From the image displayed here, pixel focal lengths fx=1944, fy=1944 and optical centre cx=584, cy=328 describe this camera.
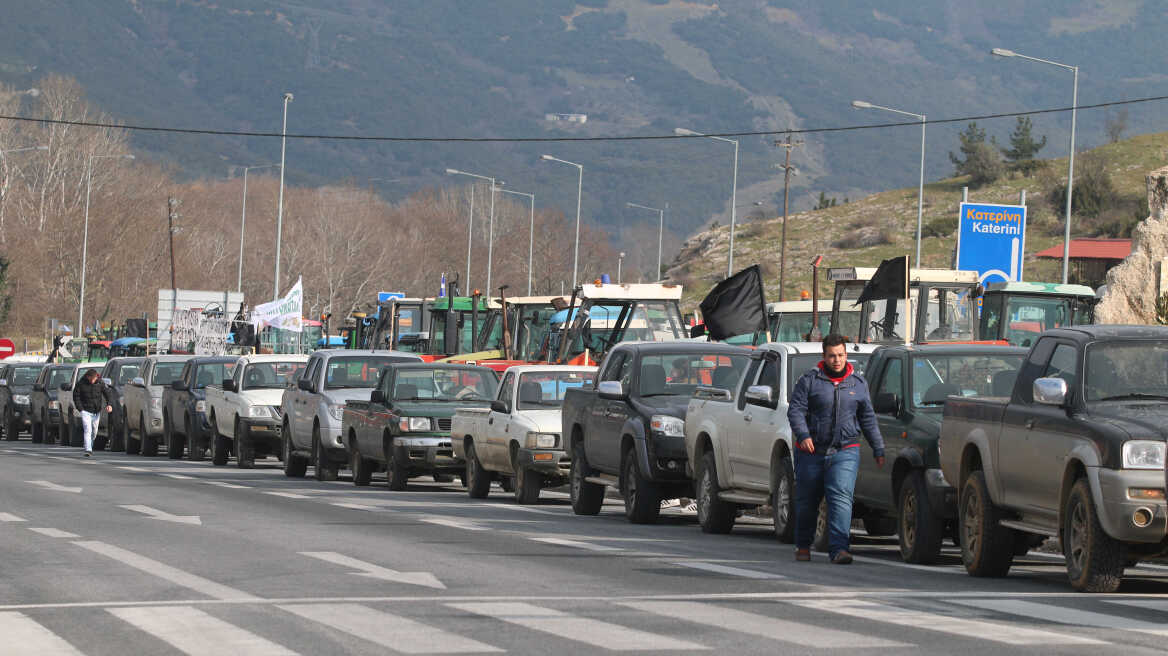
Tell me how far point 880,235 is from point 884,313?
8707cm

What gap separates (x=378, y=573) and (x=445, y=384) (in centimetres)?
1373

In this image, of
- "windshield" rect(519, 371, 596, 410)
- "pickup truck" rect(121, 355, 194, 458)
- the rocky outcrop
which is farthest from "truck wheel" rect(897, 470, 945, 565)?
"pickup truck" rect(121, 355, 194, 458)

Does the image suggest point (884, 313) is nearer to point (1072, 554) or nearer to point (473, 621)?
point (1072, 554)

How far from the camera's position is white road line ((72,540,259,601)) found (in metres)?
12.4

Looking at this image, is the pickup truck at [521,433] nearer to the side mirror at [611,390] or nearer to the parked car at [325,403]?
the side mirror at [611,390]

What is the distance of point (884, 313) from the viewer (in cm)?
2914

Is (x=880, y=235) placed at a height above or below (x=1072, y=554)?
above

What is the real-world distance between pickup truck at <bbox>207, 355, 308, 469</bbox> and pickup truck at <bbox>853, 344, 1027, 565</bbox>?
56.4ft

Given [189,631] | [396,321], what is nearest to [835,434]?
[189,631]

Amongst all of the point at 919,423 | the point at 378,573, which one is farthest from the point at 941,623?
the point at 919,423

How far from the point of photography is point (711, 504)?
61.2ft

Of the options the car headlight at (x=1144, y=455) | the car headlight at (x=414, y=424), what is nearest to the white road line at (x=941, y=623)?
the car headlight at (x=1144, y=455)

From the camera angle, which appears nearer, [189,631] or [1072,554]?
[189,631]

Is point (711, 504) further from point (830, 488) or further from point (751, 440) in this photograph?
point (830, 488)
